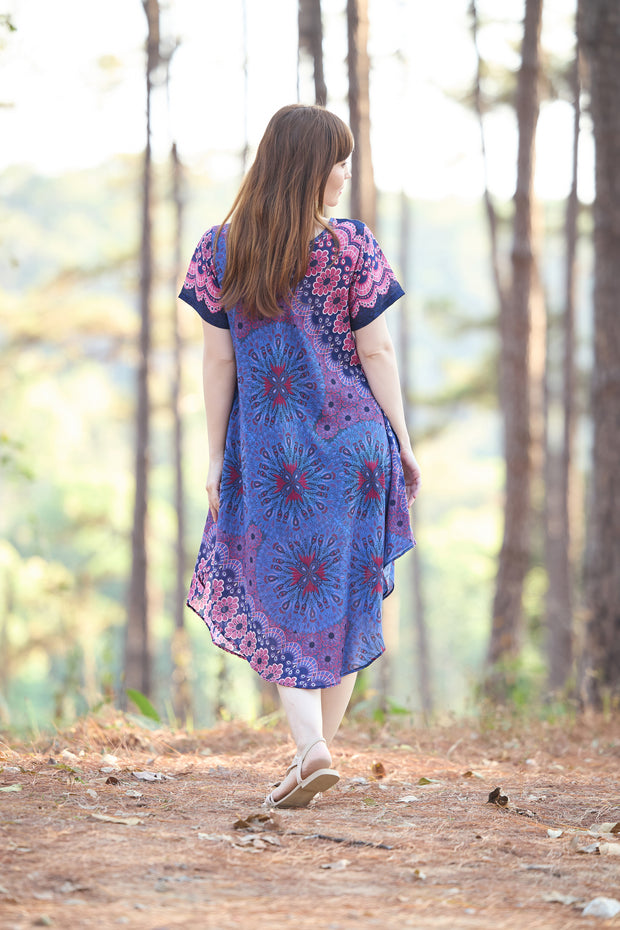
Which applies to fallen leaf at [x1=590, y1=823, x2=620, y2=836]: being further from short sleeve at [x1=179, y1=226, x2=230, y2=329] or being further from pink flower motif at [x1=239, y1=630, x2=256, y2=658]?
short sleeve at [x1=179, y1=226, x2=230, y2=329]

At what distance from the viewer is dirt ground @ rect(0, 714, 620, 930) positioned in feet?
6.93

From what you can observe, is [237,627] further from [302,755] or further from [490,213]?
[490,213]

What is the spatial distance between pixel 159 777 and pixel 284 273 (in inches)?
74.2

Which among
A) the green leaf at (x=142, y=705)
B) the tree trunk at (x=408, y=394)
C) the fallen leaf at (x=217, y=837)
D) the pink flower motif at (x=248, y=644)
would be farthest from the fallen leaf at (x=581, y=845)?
the tree trunk at (x=408, y=394)

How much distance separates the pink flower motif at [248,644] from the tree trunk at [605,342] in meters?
4.04

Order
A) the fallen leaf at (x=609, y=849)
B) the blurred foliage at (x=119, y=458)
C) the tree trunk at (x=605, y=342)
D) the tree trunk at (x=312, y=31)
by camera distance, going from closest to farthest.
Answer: the fallen leaf at (x=609, y=849), the tree trunk at (x=605, y=342), the blurred foliage at (x=119, y=458), the tree trunk at (x=312, y=31)

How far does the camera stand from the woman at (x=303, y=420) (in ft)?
10.5

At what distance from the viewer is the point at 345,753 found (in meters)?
4.29

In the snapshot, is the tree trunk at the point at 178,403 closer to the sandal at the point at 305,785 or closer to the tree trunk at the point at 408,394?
the tree trunk at the point at 408,394

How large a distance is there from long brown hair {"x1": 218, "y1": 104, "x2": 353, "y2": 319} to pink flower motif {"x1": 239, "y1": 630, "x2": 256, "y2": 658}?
3.49 ft

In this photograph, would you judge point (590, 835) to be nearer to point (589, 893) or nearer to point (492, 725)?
point (589, 893)

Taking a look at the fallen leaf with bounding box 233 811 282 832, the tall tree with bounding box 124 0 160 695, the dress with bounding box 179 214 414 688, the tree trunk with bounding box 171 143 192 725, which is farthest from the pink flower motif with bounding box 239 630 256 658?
the tree trunk with bounding box 171 143 192 725

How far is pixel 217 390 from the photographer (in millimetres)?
3387

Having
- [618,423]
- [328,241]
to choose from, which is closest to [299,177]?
[328,241]
